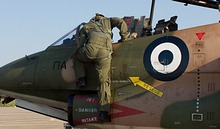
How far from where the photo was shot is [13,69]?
891 centimetres

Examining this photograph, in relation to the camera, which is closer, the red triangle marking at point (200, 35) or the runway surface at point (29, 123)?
the red triangle marking at point (200, 35)

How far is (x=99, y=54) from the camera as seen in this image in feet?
25.0

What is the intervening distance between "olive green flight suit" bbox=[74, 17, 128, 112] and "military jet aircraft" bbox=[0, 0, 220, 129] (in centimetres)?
17

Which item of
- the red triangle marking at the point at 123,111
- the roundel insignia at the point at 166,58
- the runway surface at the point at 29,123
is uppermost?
the roundel insignia at the point at 166,58

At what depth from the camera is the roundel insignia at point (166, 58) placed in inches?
286

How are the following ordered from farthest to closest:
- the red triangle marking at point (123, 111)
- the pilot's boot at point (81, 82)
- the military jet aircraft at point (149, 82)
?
the pilot's boot at point (81, 82) < the red triangle marking at point (123, 111) < the military jet aircraft at point (149, 82)

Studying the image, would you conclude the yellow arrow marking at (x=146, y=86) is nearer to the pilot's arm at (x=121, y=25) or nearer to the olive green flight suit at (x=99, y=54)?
the olive green flight suit at (x=99, y=54)

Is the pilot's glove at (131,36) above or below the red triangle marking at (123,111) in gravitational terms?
above

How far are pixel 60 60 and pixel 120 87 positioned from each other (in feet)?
5.24

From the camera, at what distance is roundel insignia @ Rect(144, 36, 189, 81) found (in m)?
7.25

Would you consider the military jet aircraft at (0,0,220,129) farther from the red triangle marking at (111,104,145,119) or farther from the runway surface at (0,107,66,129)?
the runway surface at (0,107,66,129)

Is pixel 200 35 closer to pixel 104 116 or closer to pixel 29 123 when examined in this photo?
pixel 104 116

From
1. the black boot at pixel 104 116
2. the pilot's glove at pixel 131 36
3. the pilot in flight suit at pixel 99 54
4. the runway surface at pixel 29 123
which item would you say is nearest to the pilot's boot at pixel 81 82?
the pilot in flight suit at pixel 99 54

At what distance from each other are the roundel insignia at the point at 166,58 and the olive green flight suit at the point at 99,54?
0.81 meters
